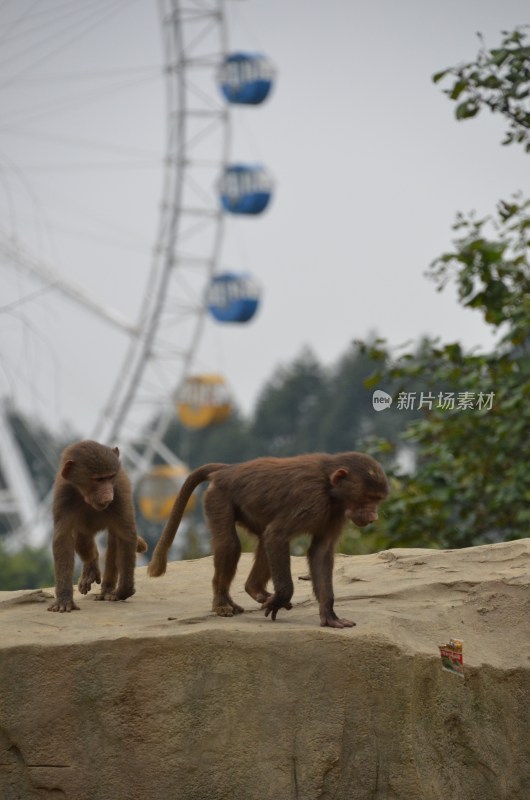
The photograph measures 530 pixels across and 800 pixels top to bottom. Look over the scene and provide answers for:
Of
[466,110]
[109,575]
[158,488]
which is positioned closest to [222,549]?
[109,575]

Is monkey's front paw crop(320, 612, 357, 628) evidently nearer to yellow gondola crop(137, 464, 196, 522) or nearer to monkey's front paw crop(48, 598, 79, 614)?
monkey's front paw crop(48, 598, 79, 614)

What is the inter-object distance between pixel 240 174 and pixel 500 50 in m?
16.8

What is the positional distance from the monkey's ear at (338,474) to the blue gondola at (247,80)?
20.0 meters

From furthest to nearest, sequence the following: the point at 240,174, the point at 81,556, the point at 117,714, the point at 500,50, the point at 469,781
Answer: the point at 240,174, the point at 500,50, the point at 81,556, the point at 469,781, the point at 117,714

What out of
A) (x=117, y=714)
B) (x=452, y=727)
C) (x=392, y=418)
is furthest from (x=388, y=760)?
(x=392, y=418)

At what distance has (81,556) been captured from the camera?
6.86 metres

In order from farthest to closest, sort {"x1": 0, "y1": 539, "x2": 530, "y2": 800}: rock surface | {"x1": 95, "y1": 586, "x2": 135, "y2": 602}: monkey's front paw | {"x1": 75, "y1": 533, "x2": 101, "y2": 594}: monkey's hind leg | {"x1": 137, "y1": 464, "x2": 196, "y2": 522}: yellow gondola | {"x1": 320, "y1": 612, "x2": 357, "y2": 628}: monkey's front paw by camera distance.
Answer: {"x1": 137, "y1": 464, "x2": 196, "y2": 522}: yellow gondola, {"x1": 75, "y1": 533, "x2": 101, "y2": 594}: monkey's hind leg, {"x1": 95, "y1": 586, "x2": 135, "y2": 602}: monkey's front paw, {"x1": 320, "y1": 612, "x2": 357, "y2": 628}: monkey's front paw, {"x1": 0, "y1": 539, "x2": 530, "y2": 800}: rock surface

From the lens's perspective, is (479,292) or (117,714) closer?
(117,714)

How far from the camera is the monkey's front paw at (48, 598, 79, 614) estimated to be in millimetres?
6137

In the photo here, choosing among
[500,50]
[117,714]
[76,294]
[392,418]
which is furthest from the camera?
[392,418]

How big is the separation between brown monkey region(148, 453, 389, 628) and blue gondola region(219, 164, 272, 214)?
19.3 meters

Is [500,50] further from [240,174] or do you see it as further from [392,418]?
[392,418]

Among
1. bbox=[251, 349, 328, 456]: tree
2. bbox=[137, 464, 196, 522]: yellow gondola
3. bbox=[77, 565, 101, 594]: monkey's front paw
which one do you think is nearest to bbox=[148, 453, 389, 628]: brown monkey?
bbox=[77, 565, 101, 594]: monkey's front paw

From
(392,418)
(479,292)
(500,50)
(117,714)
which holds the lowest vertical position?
(392,418)
